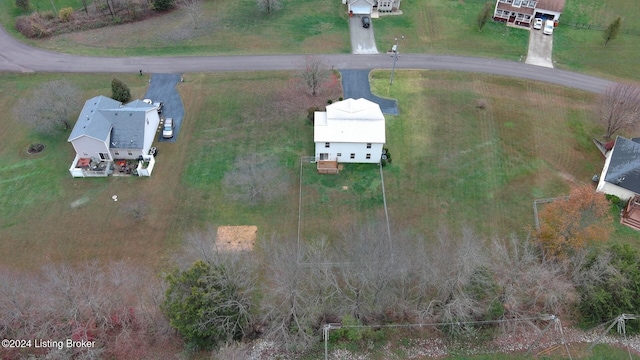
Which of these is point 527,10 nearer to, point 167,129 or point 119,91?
point 167,129

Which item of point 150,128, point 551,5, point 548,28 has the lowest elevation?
point 150,128

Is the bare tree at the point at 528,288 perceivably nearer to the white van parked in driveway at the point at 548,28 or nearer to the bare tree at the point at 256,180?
the bare tree at the point at 256,180

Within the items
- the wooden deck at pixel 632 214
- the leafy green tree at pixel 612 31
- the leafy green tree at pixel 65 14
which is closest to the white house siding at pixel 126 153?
the leafy green tree at pixel 65 14

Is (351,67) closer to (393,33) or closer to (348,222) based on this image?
(393,33)

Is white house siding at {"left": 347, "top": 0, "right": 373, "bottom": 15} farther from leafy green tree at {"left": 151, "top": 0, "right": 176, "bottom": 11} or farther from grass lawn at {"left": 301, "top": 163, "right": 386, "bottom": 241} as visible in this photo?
grass lawn at {"left": 301, "top": 163, "right": 386, "bottom": 241}

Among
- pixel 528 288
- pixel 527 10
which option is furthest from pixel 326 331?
pixel 527 10
